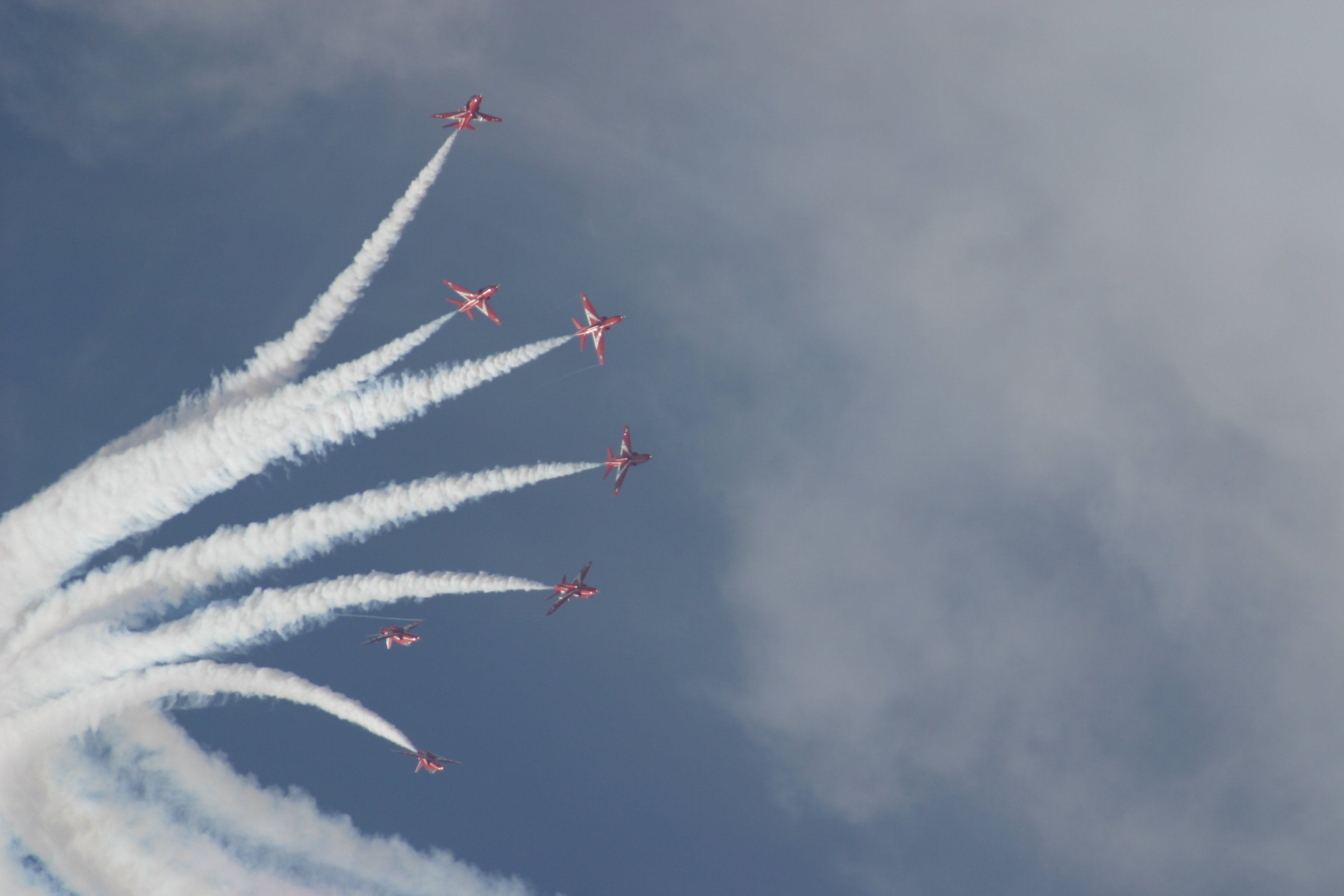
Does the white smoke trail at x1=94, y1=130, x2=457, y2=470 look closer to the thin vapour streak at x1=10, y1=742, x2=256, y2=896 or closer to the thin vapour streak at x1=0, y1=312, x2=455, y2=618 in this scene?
the thin vapour streak at x1=0, y1=312, x2=455, y2=618

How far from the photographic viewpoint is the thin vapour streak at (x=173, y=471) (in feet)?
224

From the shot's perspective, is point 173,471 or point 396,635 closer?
point 173,471

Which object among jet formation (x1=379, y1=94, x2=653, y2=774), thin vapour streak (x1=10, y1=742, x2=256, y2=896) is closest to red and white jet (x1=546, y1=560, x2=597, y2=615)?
jet formation (x1=379, y1=94, x2=653, y2=774)

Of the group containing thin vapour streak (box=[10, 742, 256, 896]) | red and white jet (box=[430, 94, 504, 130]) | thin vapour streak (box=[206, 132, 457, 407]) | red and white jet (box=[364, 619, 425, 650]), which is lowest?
thin vapour streak (box=[10, 742, 256, 896])

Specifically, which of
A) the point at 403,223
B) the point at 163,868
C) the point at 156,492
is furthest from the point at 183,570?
the point at 403,223

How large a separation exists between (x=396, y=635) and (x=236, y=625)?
20.1 m

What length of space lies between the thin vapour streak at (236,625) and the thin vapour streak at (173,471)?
605cm

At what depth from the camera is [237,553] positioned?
6781cm

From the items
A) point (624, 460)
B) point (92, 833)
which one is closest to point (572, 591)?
point (624, 460)

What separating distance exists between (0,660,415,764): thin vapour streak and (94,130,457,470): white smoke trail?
685 inches

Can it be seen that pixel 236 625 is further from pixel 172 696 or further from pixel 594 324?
pixel 594 324

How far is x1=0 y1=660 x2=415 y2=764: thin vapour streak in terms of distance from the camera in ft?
219

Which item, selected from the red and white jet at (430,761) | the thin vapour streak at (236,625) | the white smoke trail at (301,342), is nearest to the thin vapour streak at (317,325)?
the white smoke trail at (301,342)

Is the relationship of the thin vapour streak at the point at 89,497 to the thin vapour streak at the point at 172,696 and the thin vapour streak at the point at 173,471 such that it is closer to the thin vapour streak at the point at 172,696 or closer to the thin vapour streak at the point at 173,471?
the thin vapour streak at the point at 173,471
